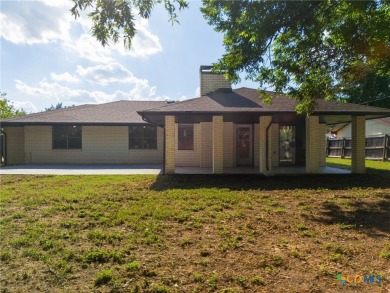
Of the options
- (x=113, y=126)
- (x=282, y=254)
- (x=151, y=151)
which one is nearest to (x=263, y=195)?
(x=282, y=254)

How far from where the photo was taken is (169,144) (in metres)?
11.6

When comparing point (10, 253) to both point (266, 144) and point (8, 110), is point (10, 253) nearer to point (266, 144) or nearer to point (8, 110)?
point (266, 144)

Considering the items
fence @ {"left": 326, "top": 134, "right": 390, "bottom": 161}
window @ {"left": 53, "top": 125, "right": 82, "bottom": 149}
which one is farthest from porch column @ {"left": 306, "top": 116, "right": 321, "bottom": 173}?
window @ {"left": 53, "top": 125, "right": 82, "bottom": 149}

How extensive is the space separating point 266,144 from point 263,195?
441 cm

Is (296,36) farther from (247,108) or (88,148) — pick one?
(88,148)

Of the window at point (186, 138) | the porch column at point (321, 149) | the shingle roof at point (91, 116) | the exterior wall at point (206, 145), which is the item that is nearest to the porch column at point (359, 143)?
the porch column at point (321, 149)

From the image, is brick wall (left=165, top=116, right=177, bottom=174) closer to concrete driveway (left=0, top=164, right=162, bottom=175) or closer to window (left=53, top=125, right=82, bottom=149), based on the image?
concrete driveway (left=0, top=164, right=162, bottom=175)

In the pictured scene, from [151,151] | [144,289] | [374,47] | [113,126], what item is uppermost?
[374,47]

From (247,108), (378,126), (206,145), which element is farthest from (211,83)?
(378,126)

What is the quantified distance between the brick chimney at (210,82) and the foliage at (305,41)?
19.3 ft

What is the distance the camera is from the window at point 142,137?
1742cm

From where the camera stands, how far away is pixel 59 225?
5.29 m

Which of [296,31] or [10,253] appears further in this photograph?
[296,31]

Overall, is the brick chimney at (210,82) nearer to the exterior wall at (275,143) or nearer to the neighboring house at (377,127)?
the exterior wall at (275,143)
